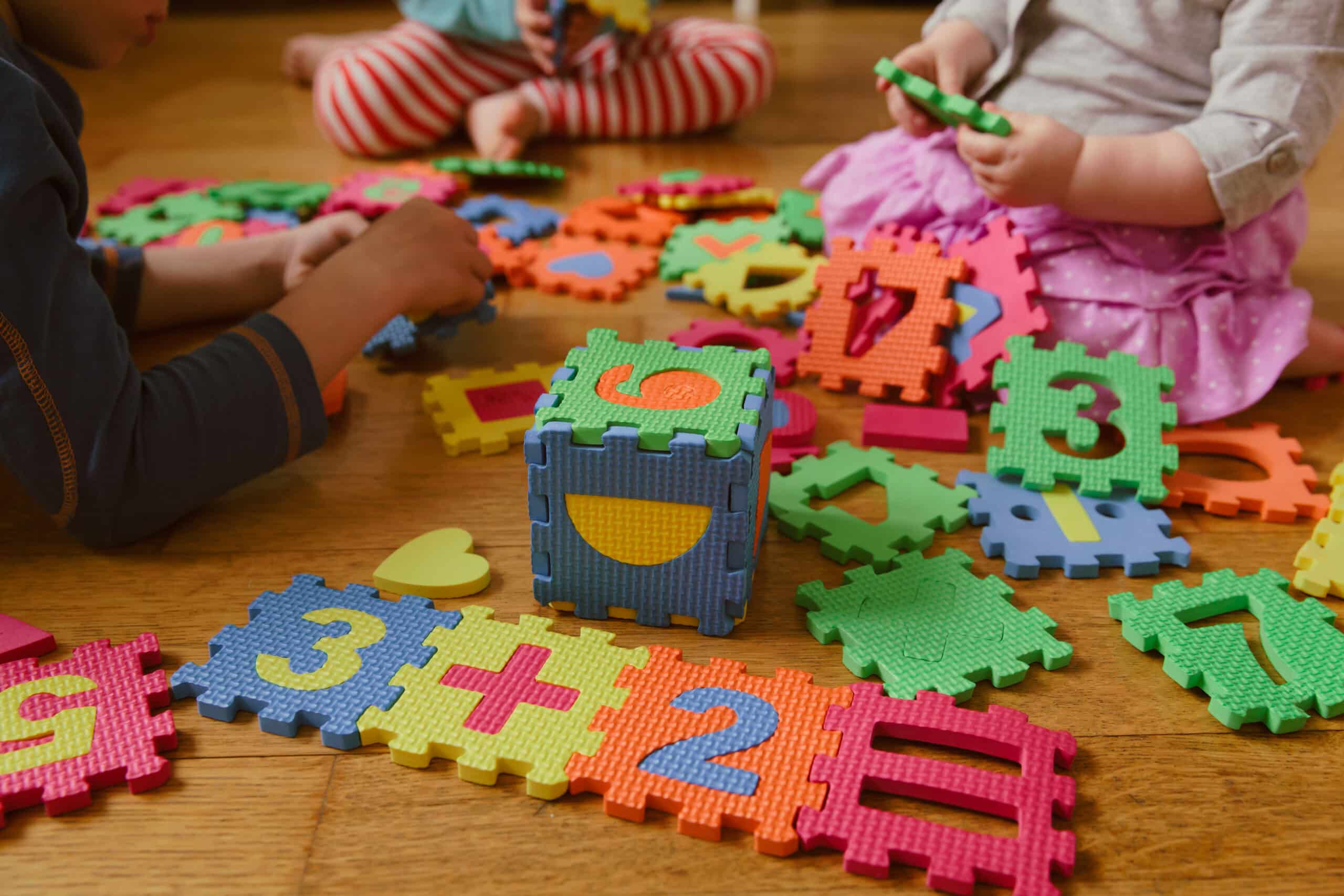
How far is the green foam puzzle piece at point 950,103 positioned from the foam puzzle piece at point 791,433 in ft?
1.04

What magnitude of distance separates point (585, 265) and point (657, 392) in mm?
656

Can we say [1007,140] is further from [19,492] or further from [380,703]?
[19,492]

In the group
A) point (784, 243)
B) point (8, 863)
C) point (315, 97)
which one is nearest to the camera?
point (8, 863)

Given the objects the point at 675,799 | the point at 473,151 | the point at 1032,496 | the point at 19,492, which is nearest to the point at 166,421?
the point at 19,492

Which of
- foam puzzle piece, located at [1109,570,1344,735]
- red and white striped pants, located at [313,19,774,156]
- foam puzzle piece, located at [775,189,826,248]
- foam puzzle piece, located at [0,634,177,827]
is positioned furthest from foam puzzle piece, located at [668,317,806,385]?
red and white striped pants, located at [313,19,774,156]

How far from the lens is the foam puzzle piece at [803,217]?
1.43 m

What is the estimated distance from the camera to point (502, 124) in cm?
180

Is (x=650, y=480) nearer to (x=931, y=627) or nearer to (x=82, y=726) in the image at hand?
(x=931, y=627)

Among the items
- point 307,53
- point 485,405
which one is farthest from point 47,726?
point 307,53

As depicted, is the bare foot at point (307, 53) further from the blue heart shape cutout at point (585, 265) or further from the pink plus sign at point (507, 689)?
the pink plus sign at point (507, 689)

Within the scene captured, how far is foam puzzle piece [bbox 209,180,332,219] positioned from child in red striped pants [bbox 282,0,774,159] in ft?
0.81

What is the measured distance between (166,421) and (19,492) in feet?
0.76

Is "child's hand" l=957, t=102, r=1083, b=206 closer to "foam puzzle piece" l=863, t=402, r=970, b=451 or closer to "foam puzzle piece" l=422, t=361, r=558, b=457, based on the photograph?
"foam puzzle piece" l=863, t=402, r=970, b=451

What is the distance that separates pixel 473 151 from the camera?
74.9 inches
